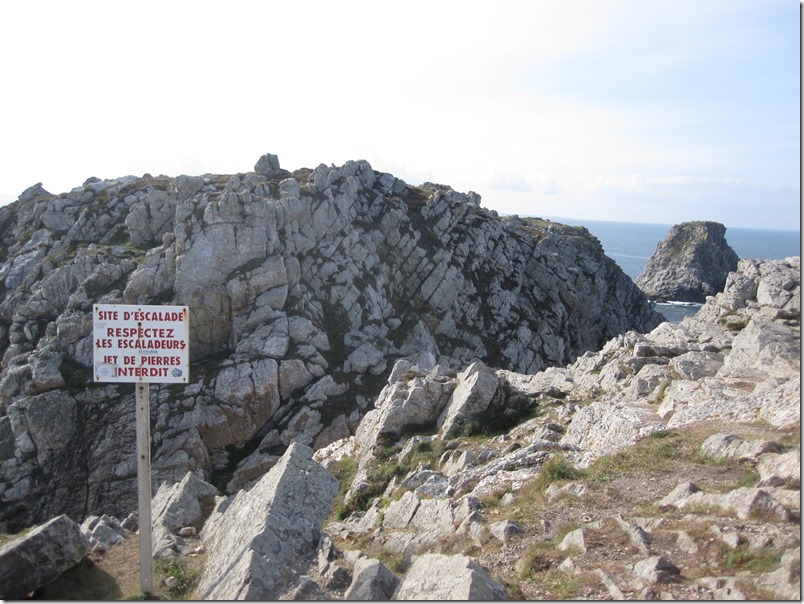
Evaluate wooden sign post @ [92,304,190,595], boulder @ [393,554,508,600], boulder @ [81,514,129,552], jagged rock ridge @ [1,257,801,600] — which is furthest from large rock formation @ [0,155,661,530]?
boulder @ [393,554,508,600]

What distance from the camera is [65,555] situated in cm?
1058

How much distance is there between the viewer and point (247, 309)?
122 ft

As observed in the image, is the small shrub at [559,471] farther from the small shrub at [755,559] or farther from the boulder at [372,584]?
the boulder at [372,584]

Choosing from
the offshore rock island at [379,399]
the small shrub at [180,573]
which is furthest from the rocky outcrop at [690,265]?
the small shrub at [180,573]

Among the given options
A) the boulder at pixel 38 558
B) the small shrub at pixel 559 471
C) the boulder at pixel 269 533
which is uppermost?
the small shrub at pixel 559 471

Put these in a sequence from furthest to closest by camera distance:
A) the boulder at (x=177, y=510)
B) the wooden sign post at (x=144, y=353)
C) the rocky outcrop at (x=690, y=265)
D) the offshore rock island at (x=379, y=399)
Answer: the rocky outcrop at (x=690, y=265)
the boulder at (x=177, y=510)
the wooden sign post at (x=144, y=353)
the offshore rock island at (x=379, y=399)

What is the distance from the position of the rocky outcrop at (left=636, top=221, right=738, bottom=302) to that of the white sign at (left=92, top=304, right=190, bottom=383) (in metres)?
123

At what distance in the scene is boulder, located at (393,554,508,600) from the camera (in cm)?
767

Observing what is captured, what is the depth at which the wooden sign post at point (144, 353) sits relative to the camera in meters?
9.88

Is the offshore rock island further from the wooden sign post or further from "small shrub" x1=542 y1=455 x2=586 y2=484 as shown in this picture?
the wooden sign post

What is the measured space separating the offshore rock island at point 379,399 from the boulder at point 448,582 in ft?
0.13

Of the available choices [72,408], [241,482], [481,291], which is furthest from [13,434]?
[481,291]

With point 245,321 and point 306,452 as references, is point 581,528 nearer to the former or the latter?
point 306,452

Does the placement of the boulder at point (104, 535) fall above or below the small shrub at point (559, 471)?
below
